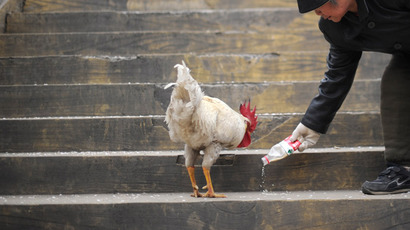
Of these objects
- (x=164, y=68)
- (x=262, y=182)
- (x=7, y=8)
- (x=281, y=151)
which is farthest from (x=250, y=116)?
(x=7, y=8)

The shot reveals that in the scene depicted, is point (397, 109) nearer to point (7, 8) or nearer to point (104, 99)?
point (104, 99)

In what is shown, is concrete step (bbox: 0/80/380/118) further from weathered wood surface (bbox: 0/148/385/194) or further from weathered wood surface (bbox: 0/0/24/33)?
weathered wood surface (bbox: 0/0/24/33)

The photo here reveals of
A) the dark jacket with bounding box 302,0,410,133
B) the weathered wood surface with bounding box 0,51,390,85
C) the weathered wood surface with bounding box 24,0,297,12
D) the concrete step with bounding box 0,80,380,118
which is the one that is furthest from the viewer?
the weathered wood surface with bounding box 24,0,297,12

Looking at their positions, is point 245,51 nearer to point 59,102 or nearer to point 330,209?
point 59,102

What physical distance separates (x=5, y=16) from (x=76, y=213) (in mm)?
3451

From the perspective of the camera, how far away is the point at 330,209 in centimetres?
331

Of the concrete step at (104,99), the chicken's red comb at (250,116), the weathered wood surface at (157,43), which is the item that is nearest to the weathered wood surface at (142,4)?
the weathered wood surface at (157,43)

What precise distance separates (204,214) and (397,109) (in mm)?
1389

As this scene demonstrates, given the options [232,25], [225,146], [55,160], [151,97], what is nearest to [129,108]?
[151,97]

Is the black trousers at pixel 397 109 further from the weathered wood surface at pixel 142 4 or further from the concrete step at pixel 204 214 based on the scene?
the weathered wood surface at pixel 142 4

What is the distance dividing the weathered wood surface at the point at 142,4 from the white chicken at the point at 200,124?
11.5ft

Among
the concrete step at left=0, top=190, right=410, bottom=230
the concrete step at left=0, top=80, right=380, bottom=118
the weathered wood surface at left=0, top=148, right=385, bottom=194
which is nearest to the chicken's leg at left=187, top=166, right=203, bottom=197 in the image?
the concrete step at left=0, top=190, right=410, bottom=230

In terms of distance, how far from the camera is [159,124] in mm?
4180

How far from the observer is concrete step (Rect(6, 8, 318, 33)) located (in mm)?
6004
